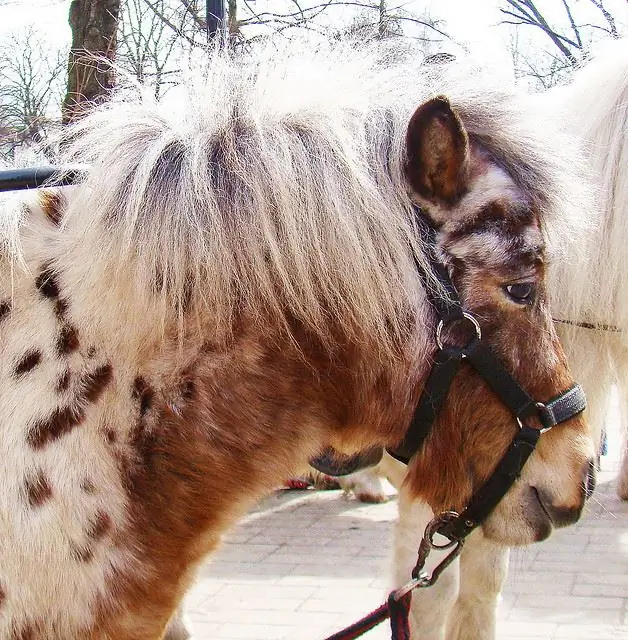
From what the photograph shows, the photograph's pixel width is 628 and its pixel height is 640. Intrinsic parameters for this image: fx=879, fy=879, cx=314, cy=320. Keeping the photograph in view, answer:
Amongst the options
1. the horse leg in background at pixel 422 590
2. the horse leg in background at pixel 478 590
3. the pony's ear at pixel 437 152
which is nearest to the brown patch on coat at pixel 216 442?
the pony's ear at pixel 437 152

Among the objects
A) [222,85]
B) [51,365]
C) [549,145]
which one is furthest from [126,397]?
[549,145]

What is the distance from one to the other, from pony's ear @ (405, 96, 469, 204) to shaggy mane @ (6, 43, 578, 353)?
0.04 meters

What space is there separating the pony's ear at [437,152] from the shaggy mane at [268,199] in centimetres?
4

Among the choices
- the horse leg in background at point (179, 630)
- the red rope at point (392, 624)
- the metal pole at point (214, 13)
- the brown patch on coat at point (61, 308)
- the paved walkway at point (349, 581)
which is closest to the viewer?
the brown patch on coat at point (61, 308)

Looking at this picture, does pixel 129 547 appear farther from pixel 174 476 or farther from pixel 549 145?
pixel 549 145

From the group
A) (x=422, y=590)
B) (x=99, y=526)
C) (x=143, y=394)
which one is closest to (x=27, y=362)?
(x=143, y=394)

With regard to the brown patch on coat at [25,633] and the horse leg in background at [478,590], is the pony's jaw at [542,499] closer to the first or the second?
the brown patch on coat at [25,633]

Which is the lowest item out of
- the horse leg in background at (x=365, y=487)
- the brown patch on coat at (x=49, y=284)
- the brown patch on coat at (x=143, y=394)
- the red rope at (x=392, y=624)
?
the horse leg in background at (x=365, y=487)

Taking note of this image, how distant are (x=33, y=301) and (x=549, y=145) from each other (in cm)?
113

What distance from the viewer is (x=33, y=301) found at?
1682mm

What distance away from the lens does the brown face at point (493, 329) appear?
5.64 ft

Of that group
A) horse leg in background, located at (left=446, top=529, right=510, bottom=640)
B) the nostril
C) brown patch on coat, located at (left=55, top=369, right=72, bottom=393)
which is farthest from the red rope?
brown patch on coat, located at (left=55, top=369, right=72, bottom=393)

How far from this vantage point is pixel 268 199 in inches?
65.1

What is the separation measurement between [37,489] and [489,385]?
0.88 meters
